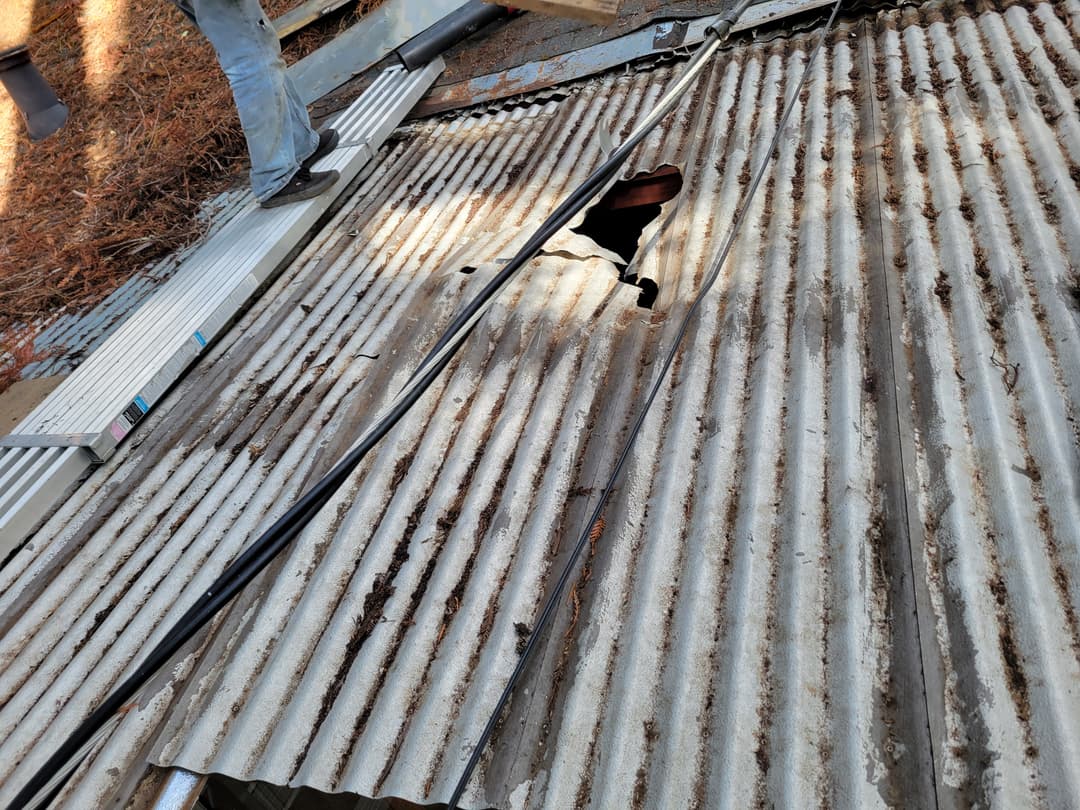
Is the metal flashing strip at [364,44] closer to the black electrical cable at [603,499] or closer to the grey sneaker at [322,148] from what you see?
the grey sneaker at [322,148]

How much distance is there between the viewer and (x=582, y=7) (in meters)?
3.49

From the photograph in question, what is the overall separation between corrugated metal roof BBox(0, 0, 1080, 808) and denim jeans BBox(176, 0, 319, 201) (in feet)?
5.00

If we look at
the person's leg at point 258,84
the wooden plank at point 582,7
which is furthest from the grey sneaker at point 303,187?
the wooden plank at point 582,7

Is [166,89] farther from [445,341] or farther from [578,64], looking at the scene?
[445,341]

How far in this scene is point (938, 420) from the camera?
5.71 ft

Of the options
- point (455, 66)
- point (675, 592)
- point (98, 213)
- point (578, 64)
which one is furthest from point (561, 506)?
point (98, 213)

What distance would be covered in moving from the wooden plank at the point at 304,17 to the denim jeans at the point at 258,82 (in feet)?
9.00

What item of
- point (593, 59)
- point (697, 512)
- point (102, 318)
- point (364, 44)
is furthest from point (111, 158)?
point (697, 512)

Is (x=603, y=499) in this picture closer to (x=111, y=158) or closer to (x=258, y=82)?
(x=258, y=82)

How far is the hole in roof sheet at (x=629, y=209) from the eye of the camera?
306 cm

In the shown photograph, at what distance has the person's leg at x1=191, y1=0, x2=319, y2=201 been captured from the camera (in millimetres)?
3822

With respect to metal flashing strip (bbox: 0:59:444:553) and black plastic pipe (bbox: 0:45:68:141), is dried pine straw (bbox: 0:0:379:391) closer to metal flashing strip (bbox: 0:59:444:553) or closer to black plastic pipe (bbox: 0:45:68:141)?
black plastic pipe (bbox: 0:45:68:141)

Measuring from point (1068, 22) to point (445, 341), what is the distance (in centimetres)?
344

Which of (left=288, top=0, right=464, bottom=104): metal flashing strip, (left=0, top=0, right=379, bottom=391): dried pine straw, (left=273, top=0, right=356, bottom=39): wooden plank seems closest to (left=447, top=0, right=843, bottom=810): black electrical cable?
(left=288, top=0, right=464, bottom=104): metal flashing strip
